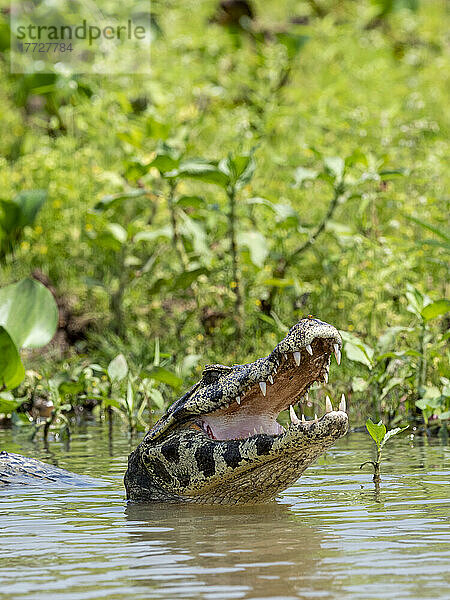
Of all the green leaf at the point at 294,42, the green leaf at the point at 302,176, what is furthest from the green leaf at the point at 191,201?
the green leaf at the point at 294,42

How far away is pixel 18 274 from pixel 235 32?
28.2 ft

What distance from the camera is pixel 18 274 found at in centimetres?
962

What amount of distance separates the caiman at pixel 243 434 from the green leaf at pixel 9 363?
1321 mm

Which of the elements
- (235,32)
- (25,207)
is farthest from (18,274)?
(235,32)

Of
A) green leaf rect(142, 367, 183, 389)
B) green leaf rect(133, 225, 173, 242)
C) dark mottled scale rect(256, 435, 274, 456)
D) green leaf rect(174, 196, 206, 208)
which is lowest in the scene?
dark mottled scale rect(256, 435, 274, 456)

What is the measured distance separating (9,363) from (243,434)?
1.90m

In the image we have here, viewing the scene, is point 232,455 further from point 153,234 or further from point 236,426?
point 153,234

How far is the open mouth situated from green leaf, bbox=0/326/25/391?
1.63 m

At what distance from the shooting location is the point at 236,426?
4484 mm

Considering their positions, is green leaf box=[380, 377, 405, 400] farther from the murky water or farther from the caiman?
the caiman

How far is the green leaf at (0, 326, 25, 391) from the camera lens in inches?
222

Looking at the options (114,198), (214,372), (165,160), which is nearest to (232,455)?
(214,372)

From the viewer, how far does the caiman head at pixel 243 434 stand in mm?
3943

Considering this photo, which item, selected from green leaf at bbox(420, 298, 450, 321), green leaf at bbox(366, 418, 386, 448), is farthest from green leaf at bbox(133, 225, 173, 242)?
green leaf at bbox(366, 418, 386, 448)
